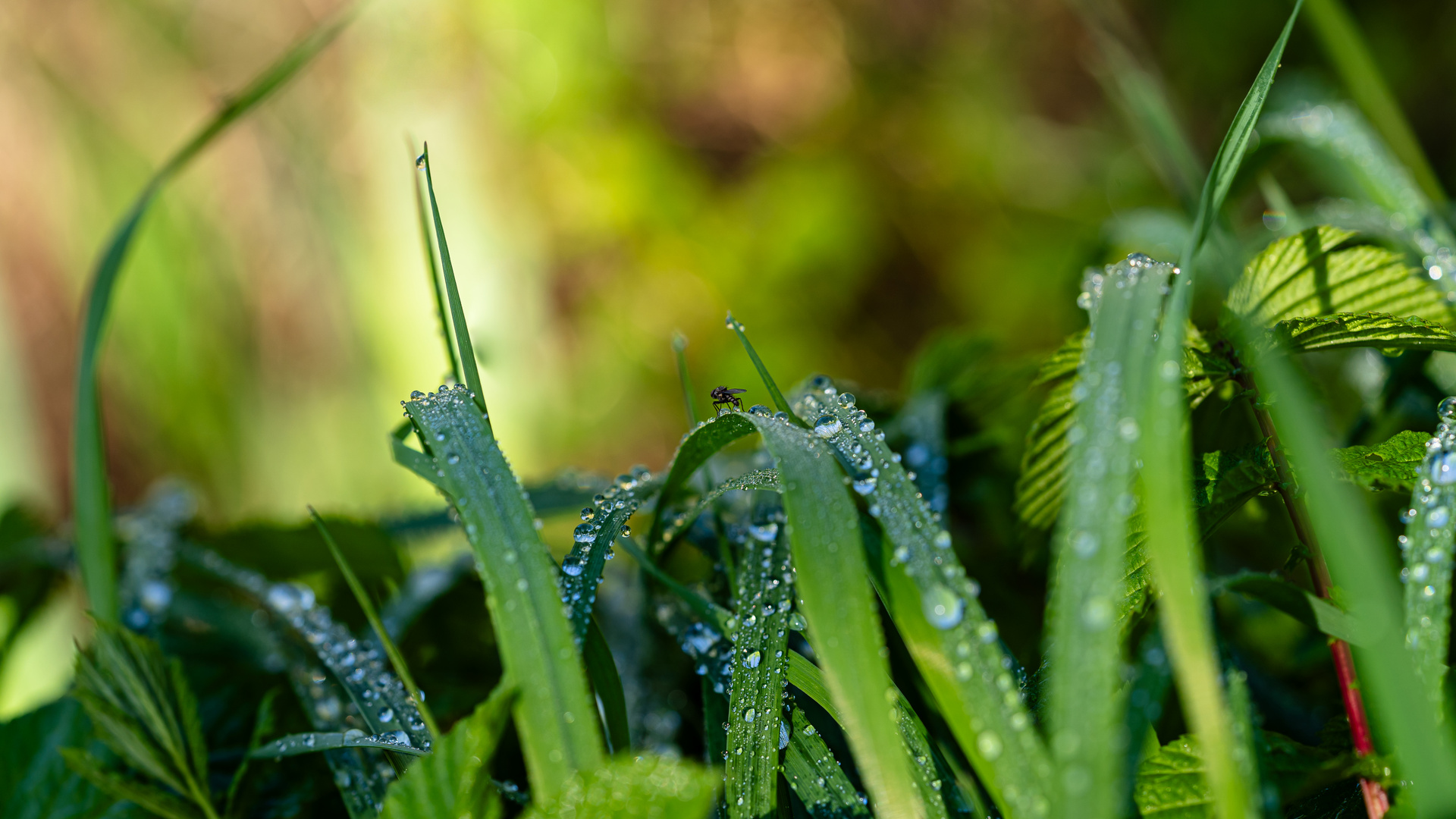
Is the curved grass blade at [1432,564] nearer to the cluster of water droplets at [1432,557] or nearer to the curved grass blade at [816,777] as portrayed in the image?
the cluster of water droplets at [1432,557]

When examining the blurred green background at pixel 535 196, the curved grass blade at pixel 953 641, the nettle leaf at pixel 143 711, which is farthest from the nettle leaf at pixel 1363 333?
the blurred green background at pixel 535 196

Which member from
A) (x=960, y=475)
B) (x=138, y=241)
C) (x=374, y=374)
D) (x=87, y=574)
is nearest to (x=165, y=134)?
(x=138, y=241)

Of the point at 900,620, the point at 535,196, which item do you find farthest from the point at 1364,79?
the point at 535,196

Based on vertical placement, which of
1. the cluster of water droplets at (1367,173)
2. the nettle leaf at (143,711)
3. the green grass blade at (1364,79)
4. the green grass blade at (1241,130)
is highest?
the green grass blade at (1364,79)

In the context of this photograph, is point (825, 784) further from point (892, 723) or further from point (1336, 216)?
point (1336, 216)

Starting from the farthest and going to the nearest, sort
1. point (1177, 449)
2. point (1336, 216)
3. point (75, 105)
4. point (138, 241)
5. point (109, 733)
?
point (75, 105) < point (138, 241) < point (1336, 216) < point (109, 733) < point (1177, 449)

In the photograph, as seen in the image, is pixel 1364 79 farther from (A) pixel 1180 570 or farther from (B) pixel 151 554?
(B) pixel 151 554
